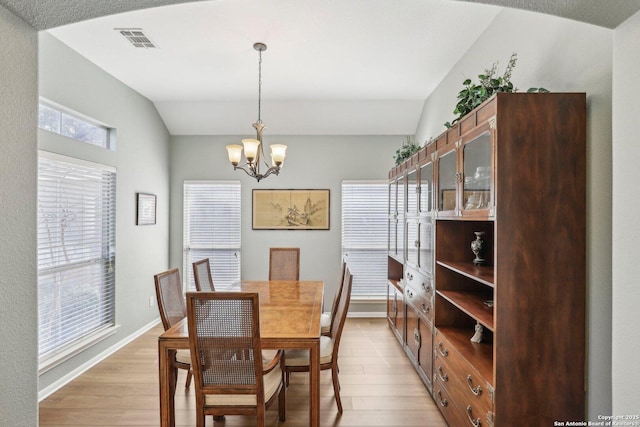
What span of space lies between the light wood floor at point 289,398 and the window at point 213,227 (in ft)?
5.13

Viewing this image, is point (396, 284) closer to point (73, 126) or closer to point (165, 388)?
point (165, 388)

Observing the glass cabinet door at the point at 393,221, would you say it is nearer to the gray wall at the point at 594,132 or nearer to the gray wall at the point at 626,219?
the gray wall at the point at 594,132

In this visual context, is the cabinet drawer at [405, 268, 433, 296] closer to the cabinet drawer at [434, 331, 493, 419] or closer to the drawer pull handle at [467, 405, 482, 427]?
the cabinet drawer at [434, 331, 493, 419]

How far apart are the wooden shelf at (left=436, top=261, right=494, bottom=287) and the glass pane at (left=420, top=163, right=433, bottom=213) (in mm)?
507

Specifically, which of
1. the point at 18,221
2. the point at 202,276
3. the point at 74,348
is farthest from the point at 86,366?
the point at 18,221

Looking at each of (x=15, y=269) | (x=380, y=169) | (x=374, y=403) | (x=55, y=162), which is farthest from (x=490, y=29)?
(x=55, y=162)

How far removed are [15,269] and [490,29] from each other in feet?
10.5

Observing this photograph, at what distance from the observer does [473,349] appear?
7.11 feet

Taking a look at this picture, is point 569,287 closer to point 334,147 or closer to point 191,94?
point 334,147

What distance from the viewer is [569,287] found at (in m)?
1.63

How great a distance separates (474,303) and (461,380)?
0.48 meters

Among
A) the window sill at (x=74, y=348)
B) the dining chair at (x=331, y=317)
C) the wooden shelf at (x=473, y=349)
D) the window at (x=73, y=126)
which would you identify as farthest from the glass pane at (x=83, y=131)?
the wooden shelf at (x=473, y=349)

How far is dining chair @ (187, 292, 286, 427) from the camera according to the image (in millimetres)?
1826

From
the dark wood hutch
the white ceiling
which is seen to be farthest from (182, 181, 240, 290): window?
the dark wood hutch
